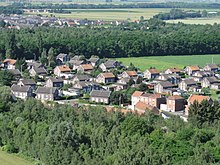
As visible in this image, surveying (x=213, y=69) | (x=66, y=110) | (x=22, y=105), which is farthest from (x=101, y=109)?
(x=213, y=69)

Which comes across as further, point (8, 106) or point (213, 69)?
point (213, 69)

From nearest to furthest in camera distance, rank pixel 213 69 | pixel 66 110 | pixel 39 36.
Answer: pixel 66 110, pixel 213 69, pixel 39 36

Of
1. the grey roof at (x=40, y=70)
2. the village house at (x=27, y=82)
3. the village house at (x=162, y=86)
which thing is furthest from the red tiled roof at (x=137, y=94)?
the grey roof at (x=40, y=70)

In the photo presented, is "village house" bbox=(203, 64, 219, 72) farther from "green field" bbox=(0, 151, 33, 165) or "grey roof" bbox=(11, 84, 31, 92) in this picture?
"green field" bbox=(0, 151, 33, 165)

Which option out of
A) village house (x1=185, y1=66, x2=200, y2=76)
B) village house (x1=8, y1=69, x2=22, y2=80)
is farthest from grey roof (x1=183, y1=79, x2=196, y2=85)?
village house (x1=8, y1=69, x2=22, y2=80)

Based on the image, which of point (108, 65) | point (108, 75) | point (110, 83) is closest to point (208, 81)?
point (110, 83)

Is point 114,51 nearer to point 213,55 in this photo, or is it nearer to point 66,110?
point 213,55

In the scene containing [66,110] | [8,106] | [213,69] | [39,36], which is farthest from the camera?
[39,36]
